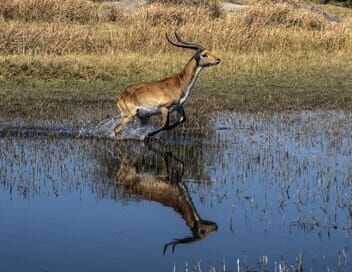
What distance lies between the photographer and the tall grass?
23531 mm

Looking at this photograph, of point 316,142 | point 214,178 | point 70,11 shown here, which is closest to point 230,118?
point 316,142

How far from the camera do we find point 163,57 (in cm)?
2317

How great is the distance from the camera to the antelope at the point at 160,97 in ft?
47.2

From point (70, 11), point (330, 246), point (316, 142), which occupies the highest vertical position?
point (330, 246)

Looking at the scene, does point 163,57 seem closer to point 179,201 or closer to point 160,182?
point 160,182

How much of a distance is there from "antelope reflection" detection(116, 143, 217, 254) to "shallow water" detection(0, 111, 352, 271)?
0.05 feet

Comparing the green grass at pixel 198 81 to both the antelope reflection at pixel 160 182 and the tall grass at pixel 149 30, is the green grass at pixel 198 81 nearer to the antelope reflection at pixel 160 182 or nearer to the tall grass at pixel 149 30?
the tall grass at pixel 149 30

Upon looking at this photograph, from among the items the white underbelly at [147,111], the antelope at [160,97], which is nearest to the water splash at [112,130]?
the antelope at [160,97]

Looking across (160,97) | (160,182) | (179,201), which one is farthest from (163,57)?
(179,201)

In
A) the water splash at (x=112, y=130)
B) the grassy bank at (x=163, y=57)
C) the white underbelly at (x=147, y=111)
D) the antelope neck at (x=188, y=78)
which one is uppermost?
the antelope neck at (x=188, y=78)

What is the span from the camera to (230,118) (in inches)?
647

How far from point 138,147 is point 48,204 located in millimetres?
3869

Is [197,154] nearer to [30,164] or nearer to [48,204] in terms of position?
[30,164]

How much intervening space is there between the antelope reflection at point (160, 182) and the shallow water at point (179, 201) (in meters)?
0.01
